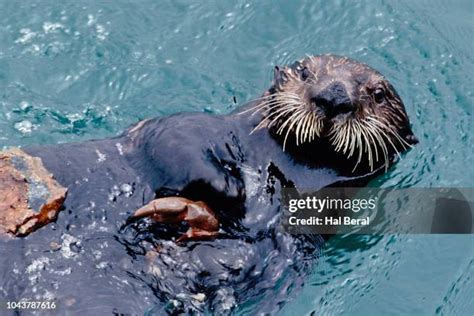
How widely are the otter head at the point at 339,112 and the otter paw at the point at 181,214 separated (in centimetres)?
85

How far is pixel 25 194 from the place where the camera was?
4.91 meters

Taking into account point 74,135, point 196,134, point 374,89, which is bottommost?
point 74,135

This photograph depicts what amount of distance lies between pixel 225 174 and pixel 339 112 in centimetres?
85

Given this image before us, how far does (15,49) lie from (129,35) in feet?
3.47

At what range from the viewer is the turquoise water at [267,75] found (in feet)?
19.7

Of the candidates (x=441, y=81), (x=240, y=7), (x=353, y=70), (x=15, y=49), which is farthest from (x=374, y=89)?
(x=15, y=49)

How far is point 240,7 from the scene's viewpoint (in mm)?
8266

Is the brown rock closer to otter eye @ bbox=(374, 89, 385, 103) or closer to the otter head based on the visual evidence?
the otter head

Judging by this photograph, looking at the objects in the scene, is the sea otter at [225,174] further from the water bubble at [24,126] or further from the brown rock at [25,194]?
the water bubble at [24,126]

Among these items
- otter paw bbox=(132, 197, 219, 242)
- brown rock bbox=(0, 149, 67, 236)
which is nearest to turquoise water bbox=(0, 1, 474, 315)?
otter paw bbox=(132, 197, 219, 242)

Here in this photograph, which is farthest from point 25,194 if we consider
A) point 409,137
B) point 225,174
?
point 409,137

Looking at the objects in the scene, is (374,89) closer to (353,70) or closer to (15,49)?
(353,70)

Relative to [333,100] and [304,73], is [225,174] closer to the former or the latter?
[333,100]

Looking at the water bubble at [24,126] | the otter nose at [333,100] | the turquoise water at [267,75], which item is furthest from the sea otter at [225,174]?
the water bubble at [24,126]
